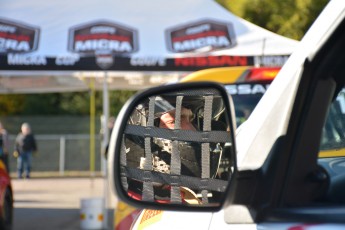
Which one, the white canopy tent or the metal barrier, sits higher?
the white canopy tent

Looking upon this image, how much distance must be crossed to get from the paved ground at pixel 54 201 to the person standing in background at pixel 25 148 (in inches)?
19.8

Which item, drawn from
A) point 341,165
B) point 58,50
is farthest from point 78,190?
point 341,165

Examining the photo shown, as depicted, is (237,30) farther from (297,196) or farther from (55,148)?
(55,148)

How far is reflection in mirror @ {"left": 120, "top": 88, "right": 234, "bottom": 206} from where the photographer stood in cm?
234

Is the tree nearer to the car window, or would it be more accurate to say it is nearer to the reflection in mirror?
the car window

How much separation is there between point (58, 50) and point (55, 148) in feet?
54.4

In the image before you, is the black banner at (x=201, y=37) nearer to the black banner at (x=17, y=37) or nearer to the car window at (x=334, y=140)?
the black banner at (x=17, y=37)

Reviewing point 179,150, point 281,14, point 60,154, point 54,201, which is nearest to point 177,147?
point 179,150

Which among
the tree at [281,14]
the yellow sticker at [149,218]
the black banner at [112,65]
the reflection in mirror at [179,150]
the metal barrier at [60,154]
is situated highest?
the tree at [281,14]

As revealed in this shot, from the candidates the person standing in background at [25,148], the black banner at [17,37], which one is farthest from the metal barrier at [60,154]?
the black banner at [17,37]

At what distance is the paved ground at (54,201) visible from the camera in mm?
13156

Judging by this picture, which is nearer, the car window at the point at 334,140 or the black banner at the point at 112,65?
the car window at the point at 334,140

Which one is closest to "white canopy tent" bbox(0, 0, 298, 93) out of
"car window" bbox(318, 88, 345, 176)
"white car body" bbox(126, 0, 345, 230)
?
"car window" bbox(318, 88, 345, 176)

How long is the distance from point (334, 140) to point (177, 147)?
16.9 inches
